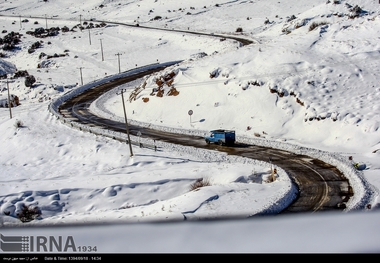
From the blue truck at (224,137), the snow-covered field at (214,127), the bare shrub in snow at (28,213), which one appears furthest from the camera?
the blue truck at (224,137)

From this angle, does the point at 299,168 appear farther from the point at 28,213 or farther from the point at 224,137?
the point at 28,213

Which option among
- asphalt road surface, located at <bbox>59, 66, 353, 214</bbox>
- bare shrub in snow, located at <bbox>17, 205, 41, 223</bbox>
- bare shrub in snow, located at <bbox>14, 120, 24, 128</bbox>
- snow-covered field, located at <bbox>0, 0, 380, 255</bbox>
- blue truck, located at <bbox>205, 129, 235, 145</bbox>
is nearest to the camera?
snow-covered field, located at <bbox>0, 0, 380, 255</bbox>

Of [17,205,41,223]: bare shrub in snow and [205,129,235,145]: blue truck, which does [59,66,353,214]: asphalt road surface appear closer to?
[205,129,235,145]: blue truck

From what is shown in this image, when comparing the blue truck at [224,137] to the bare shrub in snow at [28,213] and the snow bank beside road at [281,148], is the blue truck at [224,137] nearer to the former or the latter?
the snow bank beside road at [281,148]

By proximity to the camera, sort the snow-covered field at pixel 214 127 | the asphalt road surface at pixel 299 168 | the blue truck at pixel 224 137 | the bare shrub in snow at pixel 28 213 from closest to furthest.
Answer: the snow-covered field at pixel 214 127
the asphalt road surface at pixel 299 168
the bare shrub in snow at pixel 28 213
the blue truck at pixel 224 137

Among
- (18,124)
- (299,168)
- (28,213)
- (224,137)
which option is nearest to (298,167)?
(299,168)

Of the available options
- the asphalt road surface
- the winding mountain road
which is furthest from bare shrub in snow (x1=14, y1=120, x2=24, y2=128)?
the asphalt road surface

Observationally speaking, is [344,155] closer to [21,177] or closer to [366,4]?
[21,177]

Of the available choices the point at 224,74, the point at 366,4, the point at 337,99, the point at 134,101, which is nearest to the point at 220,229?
the point at 337,99

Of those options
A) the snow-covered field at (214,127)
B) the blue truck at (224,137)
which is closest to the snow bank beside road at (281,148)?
the snow-covered field at (214,127)
